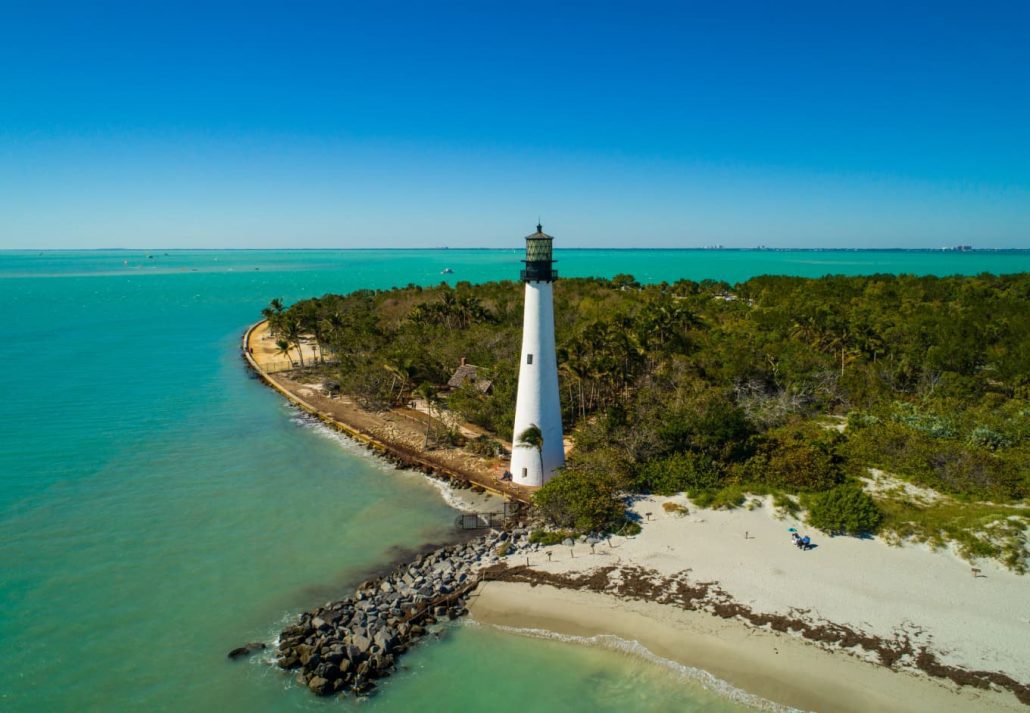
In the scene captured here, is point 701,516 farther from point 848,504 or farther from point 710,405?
point 710,405

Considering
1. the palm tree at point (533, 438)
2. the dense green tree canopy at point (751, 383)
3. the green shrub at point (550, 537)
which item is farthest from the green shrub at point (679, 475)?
the green shrub at point (550, 537)

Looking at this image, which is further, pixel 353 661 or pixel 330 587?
pixel 330 587

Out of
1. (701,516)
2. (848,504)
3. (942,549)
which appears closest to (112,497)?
(701,516)

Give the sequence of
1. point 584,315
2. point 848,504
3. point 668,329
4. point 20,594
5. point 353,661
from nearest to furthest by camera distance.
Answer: point 353,661, point 20,594, point 848,504, point 668,329, point 584,315

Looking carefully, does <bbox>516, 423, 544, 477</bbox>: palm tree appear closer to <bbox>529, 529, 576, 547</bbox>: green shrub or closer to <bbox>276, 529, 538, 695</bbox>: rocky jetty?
<bbox>529, 529, 576, 547</bbox>: green shrub

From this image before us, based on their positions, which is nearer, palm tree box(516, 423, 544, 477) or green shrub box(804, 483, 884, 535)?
green shrub box(804, 483, 884, 535)

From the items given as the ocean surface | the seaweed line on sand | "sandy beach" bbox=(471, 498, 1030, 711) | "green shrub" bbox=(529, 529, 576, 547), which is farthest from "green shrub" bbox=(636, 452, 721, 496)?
the ocean surface
